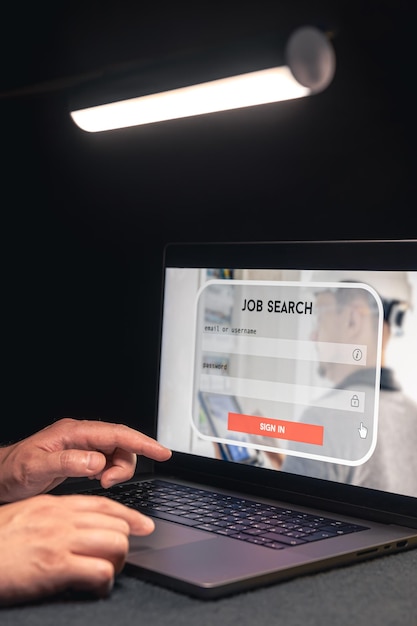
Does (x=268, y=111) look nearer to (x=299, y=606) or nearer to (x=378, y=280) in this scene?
(x=378, y=280)

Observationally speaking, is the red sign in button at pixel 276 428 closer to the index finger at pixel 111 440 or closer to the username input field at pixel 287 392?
the username input field at pixel 287 392

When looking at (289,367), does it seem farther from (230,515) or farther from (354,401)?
(230,515)

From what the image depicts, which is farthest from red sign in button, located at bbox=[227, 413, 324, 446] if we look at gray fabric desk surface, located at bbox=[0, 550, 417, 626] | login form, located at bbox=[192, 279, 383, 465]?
gray fabric desk surface, located at bbox=[0, 550, 417, 626]

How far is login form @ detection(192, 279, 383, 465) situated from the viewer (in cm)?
103

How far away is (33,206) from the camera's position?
160cm

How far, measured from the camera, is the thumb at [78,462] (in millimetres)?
973

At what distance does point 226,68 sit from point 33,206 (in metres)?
0.84

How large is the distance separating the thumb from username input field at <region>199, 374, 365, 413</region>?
25cm

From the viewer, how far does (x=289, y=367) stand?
110 centimetres

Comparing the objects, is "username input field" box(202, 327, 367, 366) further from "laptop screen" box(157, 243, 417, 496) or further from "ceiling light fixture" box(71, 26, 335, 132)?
"ceiling light fixture" box(71, 26, 335, 132)

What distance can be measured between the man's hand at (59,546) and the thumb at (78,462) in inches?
7.4

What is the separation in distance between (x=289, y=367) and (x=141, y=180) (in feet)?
1.82

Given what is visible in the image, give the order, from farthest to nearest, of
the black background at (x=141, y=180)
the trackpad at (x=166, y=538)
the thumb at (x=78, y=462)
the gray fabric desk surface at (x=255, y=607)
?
the black background at (x=141, y=180) → the thumb at (x=78, y=462) → the trackpad at (x=166, y=538) → the gray fabric desk surface at (x=255, y=607)

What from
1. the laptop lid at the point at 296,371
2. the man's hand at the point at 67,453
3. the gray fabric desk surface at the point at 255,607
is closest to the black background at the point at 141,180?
the laptop lid at the point at 296,371
